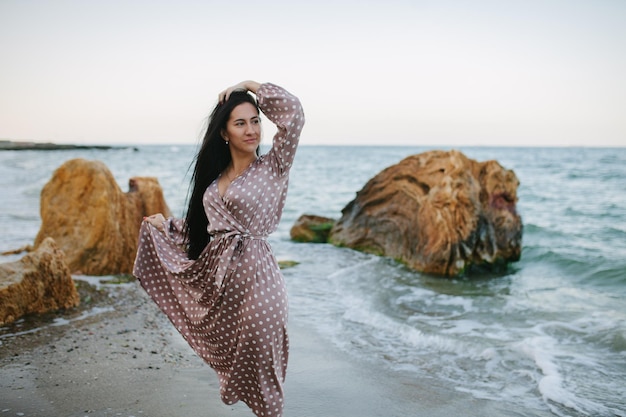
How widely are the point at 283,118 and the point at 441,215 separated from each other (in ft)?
22.5

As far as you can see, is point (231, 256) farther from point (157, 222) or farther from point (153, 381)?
point (153, 381)

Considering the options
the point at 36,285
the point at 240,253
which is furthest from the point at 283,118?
the point at 36,285

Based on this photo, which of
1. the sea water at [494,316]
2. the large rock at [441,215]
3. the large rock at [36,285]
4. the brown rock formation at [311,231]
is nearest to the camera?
the sea water at [494,316]

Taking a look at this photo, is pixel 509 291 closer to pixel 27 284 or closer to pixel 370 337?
pixel 370 337

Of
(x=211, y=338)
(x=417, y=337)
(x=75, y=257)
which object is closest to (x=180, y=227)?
(x=211, y=338)

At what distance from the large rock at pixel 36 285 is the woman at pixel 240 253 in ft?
8.85

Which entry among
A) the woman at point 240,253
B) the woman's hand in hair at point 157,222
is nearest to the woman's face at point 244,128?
the woman at point 240,253

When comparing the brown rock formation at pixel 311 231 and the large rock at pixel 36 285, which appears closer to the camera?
the large rock at pixel 36 285

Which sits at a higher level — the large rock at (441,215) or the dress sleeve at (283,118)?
the dress sleeve at (283,118)

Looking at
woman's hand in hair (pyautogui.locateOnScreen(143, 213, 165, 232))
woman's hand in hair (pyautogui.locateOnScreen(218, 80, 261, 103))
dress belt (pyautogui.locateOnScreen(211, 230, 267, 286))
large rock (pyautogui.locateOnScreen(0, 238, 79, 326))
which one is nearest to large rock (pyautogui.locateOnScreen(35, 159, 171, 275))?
large rock (pyautogui.locateOnScreen(0, 238, 79, 326))

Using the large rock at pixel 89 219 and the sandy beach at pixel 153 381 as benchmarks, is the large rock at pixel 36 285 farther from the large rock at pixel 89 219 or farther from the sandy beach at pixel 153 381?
the large rock at pixel 89 219

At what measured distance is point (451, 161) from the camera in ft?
33.7

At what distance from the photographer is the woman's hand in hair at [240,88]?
140 inches

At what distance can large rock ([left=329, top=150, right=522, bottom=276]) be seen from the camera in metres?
9.77
